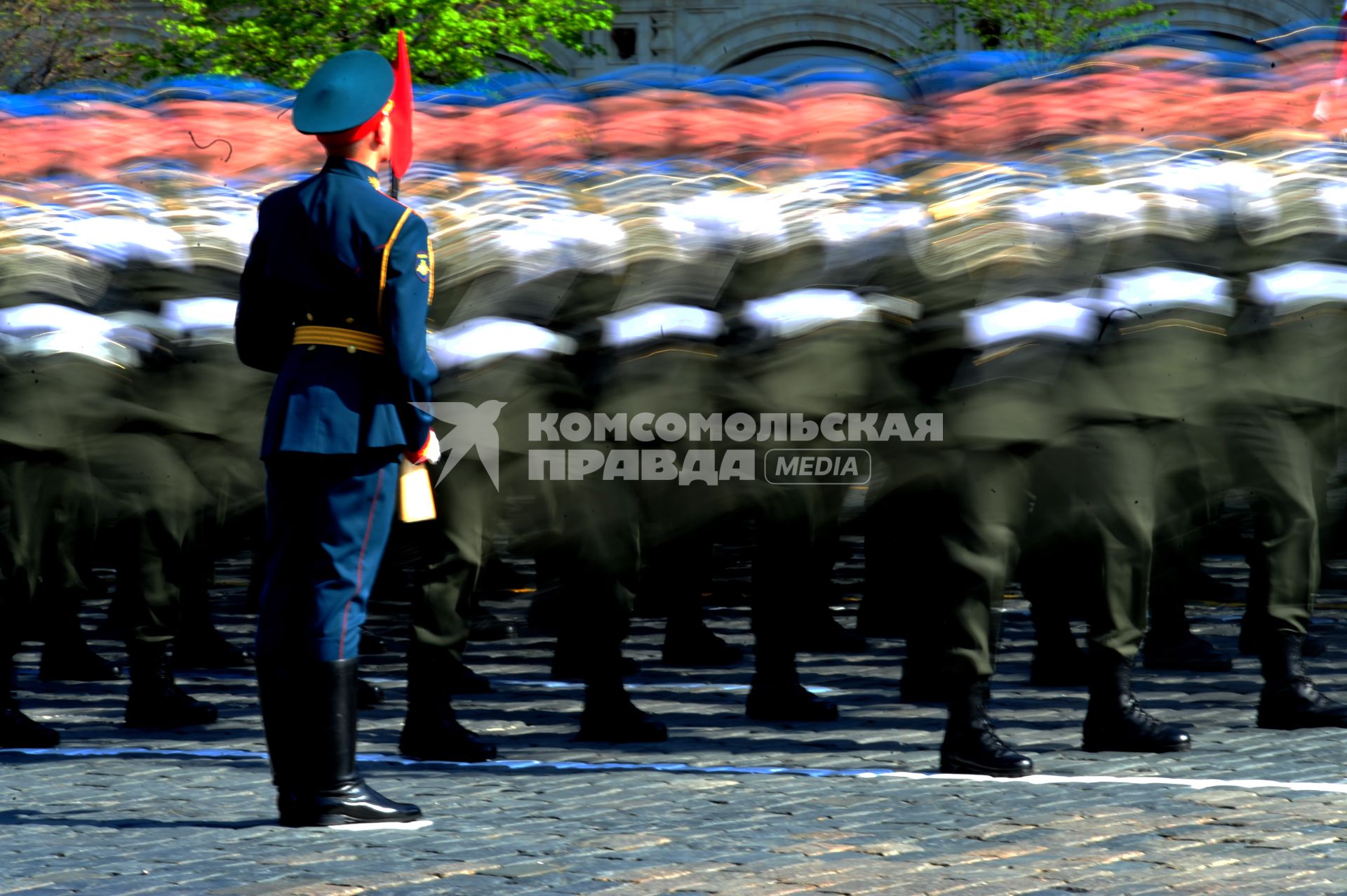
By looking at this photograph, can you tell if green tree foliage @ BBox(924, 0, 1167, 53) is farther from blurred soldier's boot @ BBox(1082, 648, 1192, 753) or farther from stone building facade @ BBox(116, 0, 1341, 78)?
blurred soldier's boot @ BBox(1082, 648, 1192, 753)

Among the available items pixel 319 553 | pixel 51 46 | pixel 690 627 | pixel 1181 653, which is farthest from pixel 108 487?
pixel 51 46

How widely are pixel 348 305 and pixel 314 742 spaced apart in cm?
101

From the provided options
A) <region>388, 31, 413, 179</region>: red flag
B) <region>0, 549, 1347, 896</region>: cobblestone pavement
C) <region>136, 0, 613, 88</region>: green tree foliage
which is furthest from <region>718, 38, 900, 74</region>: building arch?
<region>388, 31, 413, 179</region>: red flag

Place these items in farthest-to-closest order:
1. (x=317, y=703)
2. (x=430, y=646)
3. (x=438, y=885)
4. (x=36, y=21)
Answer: (x=36, y=21) → (x=430, y=646) → (x=317, y=703) → (x=438, y=885)

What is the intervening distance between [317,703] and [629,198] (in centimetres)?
195

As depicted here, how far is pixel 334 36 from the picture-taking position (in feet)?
59.6

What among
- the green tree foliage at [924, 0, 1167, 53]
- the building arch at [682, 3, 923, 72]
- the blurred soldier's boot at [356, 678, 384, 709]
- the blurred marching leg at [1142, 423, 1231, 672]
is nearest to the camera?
the blurred marching leg at [1142, 423, 1231, 672]

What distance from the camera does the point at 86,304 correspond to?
19.1ft

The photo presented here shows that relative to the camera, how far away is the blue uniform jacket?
448 cm

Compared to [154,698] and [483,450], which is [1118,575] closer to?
[483,450]

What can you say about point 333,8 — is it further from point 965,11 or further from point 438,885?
point 438,885

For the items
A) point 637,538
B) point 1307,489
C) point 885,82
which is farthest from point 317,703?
point 1307,489

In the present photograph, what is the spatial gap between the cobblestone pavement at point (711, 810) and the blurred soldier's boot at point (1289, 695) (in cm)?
10

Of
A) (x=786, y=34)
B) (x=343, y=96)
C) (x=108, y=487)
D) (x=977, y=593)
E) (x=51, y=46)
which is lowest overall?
(x=977, y=593)
